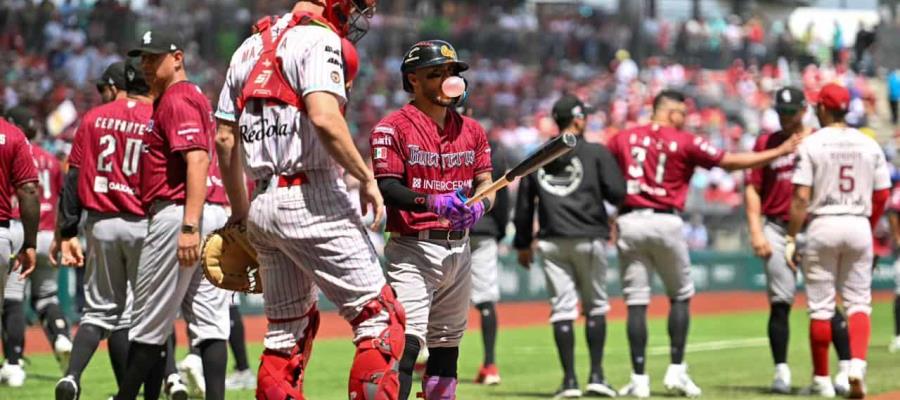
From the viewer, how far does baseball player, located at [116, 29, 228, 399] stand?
26.0 ft

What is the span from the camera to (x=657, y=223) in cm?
1151

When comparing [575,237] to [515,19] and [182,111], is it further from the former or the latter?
[515,19]

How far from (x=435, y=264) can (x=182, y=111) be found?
5.35 ft

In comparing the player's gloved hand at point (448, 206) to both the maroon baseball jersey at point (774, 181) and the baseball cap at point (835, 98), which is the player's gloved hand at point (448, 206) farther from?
the maroon baseball jersey at point (774, 181)

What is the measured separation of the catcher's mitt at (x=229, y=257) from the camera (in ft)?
23.3

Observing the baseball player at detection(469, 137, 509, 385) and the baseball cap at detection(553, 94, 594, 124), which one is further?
the baseball player at detection(469, 137, 509, 385)

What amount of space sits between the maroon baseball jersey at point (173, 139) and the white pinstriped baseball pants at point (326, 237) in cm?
137

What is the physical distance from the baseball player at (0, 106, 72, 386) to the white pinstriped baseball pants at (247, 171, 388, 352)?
208 inches

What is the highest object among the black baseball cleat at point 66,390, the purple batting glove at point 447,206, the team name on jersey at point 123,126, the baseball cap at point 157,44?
the baseball cap at point 157,44

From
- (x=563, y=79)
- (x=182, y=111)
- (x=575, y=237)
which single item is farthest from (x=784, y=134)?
(x=563, y=79)

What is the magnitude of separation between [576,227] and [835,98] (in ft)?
7.27

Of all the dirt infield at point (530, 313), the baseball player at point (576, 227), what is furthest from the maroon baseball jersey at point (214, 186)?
the dirt infield at point (530, 313)

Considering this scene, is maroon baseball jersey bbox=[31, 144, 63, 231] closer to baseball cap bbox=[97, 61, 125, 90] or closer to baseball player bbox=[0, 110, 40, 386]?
baseball cap bbox=[97, 61, 125, 90]

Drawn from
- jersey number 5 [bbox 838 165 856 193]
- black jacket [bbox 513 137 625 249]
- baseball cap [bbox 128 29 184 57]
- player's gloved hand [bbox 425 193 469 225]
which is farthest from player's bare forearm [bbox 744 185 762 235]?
baseball cap [bbox 128 29 184 57]
